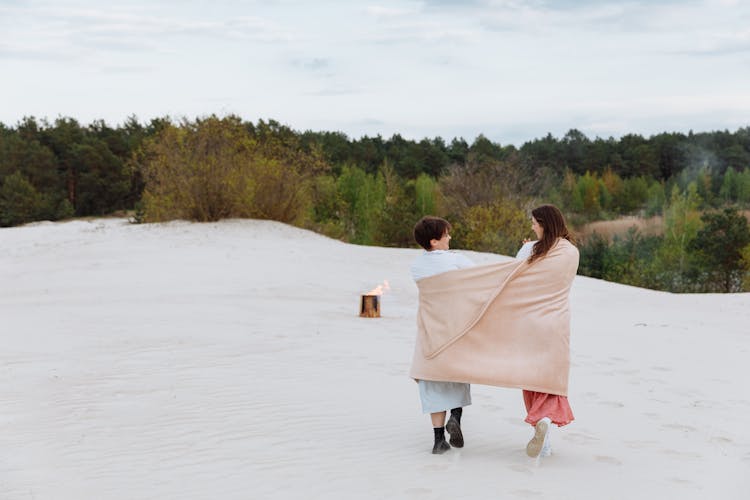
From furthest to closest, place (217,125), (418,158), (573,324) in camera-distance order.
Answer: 1. (418,158)
2. (217,125)
3. (573,324)

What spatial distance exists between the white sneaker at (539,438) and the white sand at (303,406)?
0.15m

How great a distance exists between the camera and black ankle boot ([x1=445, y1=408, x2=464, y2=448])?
6234 mm

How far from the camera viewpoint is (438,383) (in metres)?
6.09

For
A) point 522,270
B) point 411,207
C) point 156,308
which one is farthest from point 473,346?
point 411,207

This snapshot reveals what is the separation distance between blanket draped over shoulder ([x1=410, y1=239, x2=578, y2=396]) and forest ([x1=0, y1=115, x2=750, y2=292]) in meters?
20.1

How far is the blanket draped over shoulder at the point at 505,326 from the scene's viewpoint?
584cm

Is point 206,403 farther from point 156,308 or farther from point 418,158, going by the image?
point 418,158

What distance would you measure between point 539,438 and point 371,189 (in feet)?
131

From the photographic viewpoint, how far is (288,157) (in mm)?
28094

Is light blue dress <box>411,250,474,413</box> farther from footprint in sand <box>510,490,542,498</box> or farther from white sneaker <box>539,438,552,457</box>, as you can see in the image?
footprint in sand <box>510,490,542,498</box>

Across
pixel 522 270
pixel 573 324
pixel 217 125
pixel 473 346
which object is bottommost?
pixel 573 324

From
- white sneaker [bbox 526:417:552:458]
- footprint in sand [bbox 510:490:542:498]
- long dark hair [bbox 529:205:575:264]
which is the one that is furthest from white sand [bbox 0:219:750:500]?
long dark hair [bbox 529:205:575:264]

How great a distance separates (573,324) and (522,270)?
9609 millimetres

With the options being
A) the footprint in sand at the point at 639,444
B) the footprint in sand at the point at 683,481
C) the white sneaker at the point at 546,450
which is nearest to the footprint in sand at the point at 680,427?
the footprint in sand at the point at 639,444
